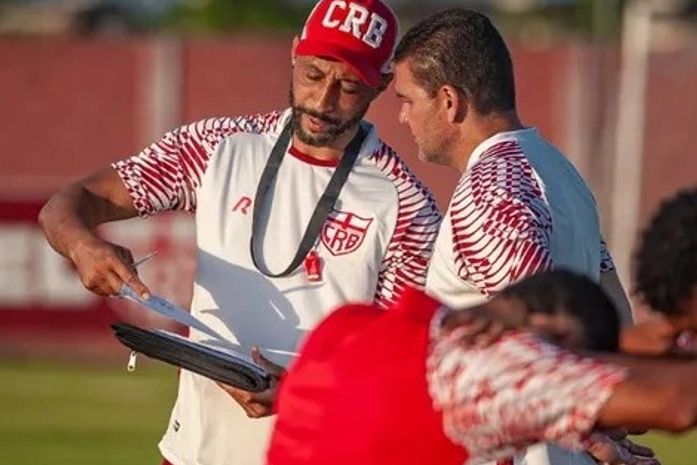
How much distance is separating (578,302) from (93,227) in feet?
10.4

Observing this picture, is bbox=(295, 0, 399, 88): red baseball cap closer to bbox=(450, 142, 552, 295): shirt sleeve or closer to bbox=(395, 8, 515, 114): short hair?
bbox=(395, 8, 515, 114): short hair

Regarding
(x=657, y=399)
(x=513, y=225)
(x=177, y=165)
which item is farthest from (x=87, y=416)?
(x=657, y=399)

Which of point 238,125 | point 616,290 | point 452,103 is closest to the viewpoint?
point 452,103

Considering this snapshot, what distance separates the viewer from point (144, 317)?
2664cm

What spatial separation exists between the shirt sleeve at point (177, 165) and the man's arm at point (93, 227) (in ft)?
0.21

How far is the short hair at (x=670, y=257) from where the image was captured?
5.36 metres

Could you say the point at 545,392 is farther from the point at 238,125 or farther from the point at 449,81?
the point at 238,125

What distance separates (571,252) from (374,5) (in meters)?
1.28

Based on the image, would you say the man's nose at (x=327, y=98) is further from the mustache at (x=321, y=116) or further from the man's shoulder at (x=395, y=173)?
the man's shoulder at (x=395, y=173)

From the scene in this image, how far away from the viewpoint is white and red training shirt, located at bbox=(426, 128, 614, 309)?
732cm

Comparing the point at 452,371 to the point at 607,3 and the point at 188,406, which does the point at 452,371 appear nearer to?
the point at 188,406

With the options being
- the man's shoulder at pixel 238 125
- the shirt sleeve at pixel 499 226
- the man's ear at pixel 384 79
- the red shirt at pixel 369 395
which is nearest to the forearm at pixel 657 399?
the red shirt at pixel 369 395

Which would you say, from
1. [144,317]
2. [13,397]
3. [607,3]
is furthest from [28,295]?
[607,3]

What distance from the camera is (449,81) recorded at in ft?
25.5
